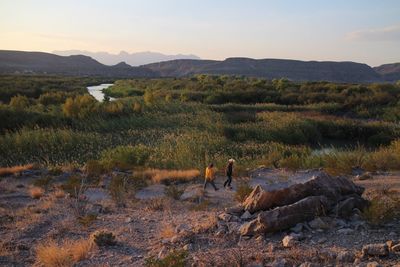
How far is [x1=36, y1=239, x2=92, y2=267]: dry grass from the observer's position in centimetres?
777

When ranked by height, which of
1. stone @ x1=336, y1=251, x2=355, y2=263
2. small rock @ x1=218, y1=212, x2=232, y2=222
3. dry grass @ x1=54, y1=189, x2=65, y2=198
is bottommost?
dry grass @ x1=54, y1=189, x2=65, y2=198

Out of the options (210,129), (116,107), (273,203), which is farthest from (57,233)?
(116,107)

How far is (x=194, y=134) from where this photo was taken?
2633cm

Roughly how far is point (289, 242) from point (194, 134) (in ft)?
62.0

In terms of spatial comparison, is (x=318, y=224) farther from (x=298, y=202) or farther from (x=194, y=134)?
(x=194, y=134)

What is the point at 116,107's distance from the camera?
119 ft

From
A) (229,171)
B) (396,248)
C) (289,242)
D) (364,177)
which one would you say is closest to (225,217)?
(289,242)

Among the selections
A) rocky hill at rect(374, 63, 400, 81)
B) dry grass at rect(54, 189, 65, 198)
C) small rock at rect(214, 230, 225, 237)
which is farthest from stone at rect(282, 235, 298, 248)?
rocky hill at rect(374, 63, 400, 81)

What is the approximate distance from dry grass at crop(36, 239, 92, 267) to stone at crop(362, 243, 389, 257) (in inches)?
186

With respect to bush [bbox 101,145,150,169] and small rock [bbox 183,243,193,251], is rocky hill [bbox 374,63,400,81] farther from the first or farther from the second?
small rock [bbox 183,243,193,251]

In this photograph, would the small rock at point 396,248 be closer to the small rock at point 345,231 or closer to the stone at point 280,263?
the small rock at point 345,231

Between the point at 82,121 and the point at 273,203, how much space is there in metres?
24.6

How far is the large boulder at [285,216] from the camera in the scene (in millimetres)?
8227

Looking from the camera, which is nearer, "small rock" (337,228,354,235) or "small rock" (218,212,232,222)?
"small rock" (337,228,354,235)
